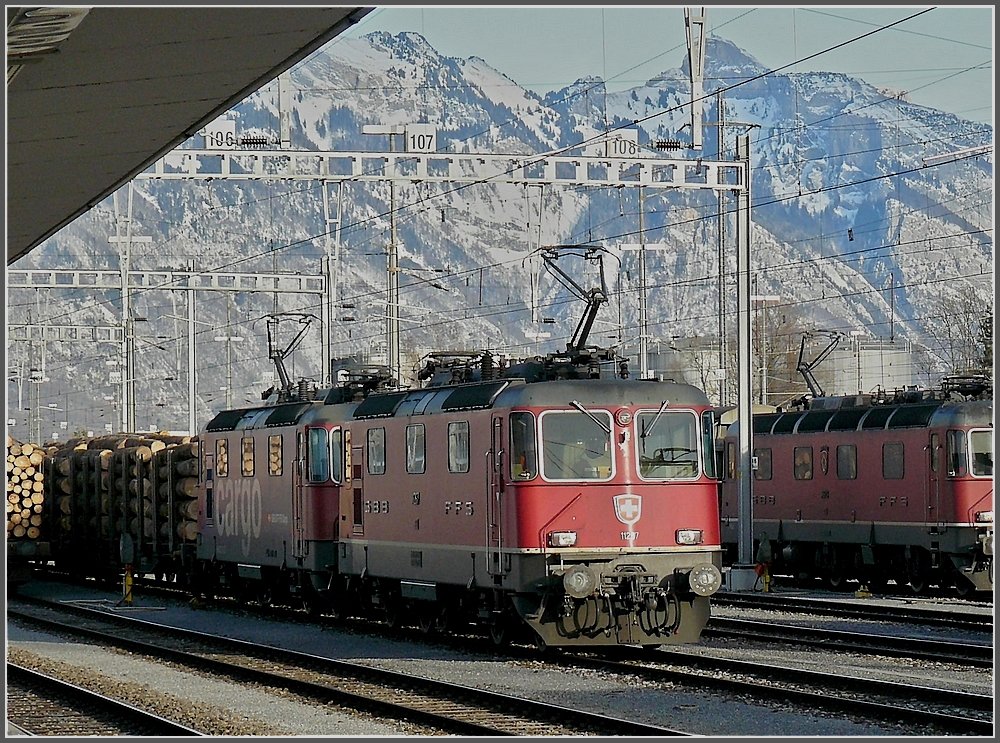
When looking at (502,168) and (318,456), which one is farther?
(502,168)

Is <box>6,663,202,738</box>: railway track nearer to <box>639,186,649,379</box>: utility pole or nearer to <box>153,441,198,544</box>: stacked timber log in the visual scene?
<box>153,441,198,544</box>: stacked timber log

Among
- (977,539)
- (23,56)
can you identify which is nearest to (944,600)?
(977,539)

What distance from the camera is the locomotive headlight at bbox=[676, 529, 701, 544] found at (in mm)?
18859

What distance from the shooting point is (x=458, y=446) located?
2011cm

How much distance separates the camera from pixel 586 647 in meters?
20.8

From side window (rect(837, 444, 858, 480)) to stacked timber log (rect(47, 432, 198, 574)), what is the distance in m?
12.5

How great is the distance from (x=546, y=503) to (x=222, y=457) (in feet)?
43.2

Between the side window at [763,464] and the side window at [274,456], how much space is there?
38.1 ft

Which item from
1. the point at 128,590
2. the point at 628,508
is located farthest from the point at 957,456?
the point at 128,590

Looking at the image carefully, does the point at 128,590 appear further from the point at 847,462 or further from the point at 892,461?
the point at 892,461

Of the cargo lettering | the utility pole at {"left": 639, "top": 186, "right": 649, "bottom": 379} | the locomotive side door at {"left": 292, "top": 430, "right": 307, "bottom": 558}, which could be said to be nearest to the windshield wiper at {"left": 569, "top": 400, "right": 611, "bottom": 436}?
the locomotive side door at {"left": 292, "top": 430, "right": 307, "bottom": 558}

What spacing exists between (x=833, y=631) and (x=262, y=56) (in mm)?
12712

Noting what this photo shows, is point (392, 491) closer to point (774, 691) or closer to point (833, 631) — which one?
point (833, 631)

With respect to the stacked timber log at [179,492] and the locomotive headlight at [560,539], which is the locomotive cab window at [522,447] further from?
the stacked timber log at [179,492]
